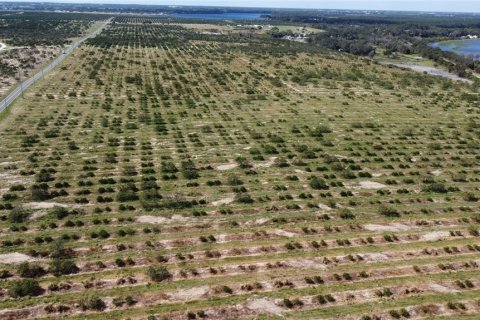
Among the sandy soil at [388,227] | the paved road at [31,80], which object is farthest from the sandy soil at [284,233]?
the paved road at [31,80]

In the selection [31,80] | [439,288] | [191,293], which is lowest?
[191,293]

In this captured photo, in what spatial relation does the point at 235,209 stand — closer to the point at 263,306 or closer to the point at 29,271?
the point at 263,306

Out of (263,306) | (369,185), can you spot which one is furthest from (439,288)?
(369,185)

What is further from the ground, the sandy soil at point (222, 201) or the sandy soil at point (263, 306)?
the sandy soil at point (222, 201)

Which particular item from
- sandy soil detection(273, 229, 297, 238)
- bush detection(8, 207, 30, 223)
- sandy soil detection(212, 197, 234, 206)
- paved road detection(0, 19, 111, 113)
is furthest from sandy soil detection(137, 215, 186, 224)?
paved road detection(0, 19, 111, 113)

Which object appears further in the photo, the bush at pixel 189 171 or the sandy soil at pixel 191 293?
the bush at pixel 189 171

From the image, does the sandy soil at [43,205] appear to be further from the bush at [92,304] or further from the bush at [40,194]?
the bush at [92,304]
